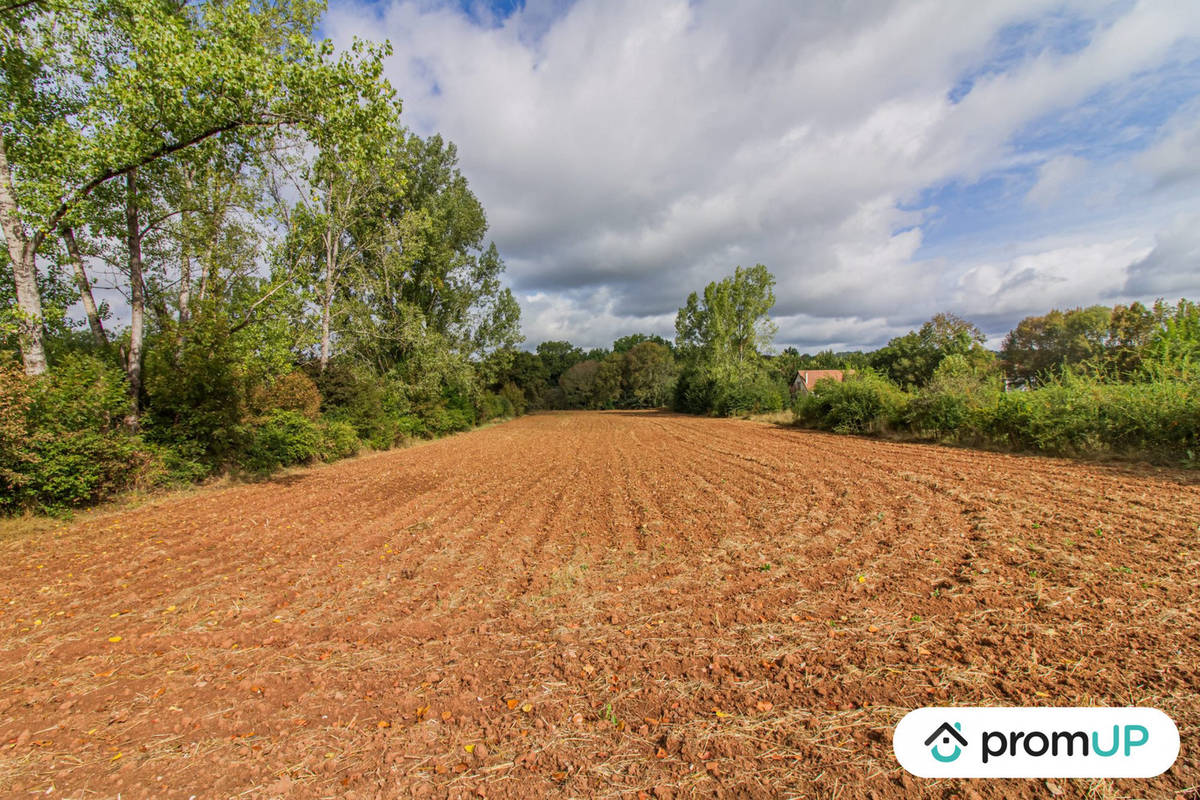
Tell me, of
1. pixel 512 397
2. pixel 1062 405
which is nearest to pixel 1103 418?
pixel 1062 405

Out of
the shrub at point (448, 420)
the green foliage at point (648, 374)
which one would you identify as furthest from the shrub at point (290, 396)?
the green foliage at point (648, 374)

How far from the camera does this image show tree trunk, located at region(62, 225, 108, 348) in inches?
350

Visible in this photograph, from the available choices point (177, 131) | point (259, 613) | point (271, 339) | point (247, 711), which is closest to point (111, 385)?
point (271, 339)

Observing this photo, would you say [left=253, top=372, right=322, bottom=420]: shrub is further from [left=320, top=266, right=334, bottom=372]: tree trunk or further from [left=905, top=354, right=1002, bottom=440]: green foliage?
[left=905, top=354, right=1002, bottom=440]: green foliage

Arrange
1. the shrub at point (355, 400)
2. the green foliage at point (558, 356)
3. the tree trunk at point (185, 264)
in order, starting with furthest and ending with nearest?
the green foliage at point (558, 356) < the shrub at point (355, 400) < the tree trunk at point (185, 264)

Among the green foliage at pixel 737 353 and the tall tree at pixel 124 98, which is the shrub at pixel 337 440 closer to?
the tall tree at pixel 124 98

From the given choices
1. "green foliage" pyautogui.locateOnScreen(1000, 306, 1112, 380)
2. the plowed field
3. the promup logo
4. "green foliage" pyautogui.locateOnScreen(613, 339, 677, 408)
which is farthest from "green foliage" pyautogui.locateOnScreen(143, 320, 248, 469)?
"green foliage" pyautogui.locateOnScreen(613, 339, 677, 408)

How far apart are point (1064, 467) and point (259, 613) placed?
531 inches

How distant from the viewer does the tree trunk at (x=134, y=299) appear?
30.4ft

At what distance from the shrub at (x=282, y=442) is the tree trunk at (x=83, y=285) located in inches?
139

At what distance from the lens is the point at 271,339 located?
11.4 meters

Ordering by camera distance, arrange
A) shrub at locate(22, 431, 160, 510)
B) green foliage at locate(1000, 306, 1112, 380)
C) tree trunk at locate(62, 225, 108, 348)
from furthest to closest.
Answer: green foliage at locate(1000, 306, 1112, 380) < tree trunk at locate(62, 225, 108, 348) < shrub at locate(22, 431, 160, 510)

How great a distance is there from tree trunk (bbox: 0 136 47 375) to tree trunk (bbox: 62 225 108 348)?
37.1 inches

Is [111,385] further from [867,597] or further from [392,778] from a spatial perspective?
[867,597]
